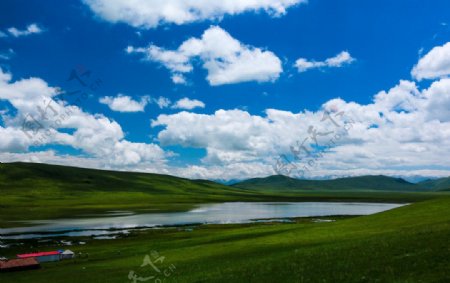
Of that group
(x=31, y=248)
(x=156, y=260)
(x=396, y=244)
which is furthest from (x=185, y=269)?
(x=31, y=248)

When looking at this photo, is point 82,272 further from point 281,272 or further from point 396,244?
point 396,244

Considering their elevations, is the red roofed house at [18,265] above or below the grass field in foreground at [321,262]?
below

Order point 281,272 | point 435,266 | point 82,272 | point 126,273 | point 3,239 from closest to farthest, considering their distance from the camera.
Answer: point 435,266, point 281,272, point 126,273, point 82,272, point 3,239

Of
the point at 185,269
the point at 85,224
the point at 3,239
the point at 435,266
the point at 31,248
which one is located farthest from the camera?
the point at 85,224

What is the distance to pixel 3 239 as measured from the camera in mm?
98375

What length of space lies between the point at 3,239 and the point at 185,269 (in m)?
81.8

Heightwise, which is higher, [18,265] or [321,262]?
[321,262]

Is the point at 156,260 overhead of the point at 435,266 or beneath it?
beneath

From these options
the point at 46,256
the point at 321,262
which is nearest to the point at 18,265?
the point at 46,256

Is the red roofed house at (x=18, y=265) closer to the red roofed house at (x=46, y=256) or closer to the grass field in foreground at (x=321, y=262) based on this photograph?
the grass field in foreground at (x=321, y=262)

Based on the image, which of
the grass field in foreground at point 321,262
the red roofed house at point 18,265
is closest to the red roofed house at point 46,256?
the grass field in foreground at point 321,262

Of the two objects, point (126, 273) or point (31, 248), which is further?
point (31, 248)

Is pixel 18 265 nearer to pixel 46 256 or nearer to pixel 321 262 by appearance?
pixel 46 256

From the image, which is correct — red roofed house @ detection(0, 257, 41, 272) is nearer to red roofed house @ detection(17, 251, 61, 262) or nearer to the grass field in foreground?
the grass field in foreground
